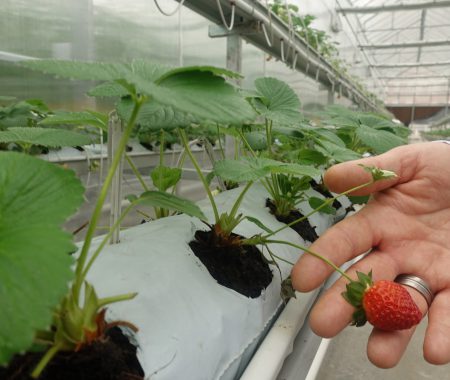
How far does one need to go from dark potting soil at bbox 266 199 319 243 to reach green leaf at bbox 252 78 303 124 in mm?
208

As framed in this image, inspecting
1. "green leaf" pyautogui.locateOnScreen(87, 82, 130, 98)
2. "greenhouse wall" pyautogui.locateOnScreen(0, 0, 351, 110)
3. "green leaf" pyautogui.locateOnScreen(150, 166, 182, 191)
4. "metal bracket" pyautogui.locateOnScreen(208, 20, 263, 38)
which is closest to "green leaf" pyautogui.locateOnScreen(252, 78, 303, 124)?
"green leaf" pyautogui.locateOnScreen(150, 166, 182, 191)

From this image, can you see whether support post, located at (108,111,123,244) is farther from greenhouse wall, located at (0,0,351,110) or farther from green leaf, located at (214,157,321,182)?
greenhouse wall, located at (0,0,351,110)

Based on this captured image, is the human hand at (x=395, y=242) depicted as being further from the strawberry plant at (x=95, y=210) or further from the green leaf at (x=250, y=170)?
the strawberry plant at (x=95, y=210)

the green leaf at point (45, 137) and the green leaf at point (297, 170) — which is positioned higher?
the green leaf at point (45, 137)

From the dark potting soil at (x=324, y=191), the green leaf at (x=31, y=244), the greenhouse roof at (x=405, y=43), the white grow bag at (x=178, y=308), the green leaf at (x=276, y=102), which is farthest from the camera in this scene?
the greenhouse roof at (x=405, y=43)

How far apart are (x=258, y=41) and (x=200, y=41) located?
0.84 meters

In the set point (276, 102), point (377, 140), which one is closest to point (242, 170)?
point (276, 102)

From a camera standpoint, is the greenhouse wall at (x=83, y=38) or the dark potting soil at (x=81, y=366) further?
the greenhouse wall at (x=83, y=38)

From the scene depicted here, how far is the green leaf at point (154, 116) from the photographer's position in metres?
0.41

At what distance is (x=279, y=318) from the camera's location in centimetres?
53

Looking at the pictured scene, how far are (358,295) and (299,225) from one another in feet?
1.25

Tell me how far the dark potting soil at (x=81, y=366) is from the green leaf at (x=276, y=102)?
0.46 m

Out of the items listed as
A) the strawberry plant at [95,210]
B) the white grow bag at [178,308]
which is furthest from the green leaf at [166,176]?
the strawberry plant at [95,210]

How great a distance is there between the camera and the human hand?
0.46 meters
